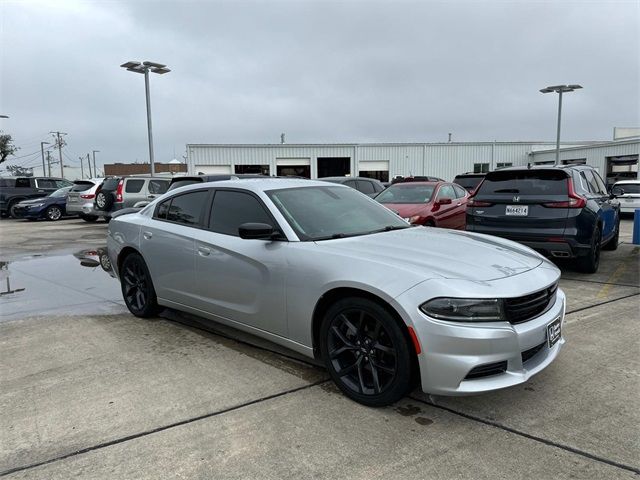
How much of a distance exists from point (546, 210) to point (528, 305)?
4267mm

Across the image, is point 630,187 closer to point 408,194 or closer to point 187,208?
point 408,194

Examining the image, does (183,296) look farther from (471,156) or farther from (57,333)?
(471,156)

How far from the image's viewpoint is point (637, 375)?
11.8ft

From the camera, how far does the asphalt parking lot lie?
2.56m

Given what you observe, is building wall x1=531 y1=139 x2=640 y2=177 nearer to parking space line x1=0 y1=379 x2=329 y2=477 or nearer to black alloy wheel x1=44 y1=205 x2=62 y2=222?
black alloy wheel x1=44 y1=205 x2=62 y2=222

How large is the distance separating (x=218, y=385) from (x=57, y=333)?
2300 millimetres

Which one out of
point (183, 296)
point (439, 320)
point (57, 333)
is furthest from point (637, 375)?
point (57, 333)

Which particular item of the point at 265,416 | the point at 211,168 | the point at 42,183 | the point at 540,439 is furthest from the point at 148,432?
the point at 211,168

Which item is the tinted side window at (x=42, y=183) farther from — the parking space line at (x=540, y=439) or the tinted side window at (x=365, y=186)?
the parking space line at (x=540, y=439)

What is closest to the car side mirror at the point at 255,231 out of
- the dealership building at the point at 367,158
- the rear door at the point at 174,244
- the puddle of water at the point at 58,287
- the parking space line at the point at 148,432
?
the rear door at the point at 174,244

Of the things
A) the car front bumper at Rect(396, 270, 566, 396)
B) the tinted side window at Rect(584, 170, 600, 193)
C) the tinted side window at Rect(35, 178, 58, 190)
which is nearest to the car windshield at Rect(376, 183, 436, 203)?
the tinted side window at Rect(584, 170, 600, 193)

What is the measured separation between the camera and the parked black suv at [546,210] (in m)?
6.59

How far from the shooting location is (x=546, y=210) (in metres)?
6.73

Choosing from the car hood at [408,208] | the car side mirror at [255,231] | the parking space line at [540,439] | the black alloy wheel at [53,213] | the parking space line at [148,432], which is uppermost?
the car side mirror at [255,231]
